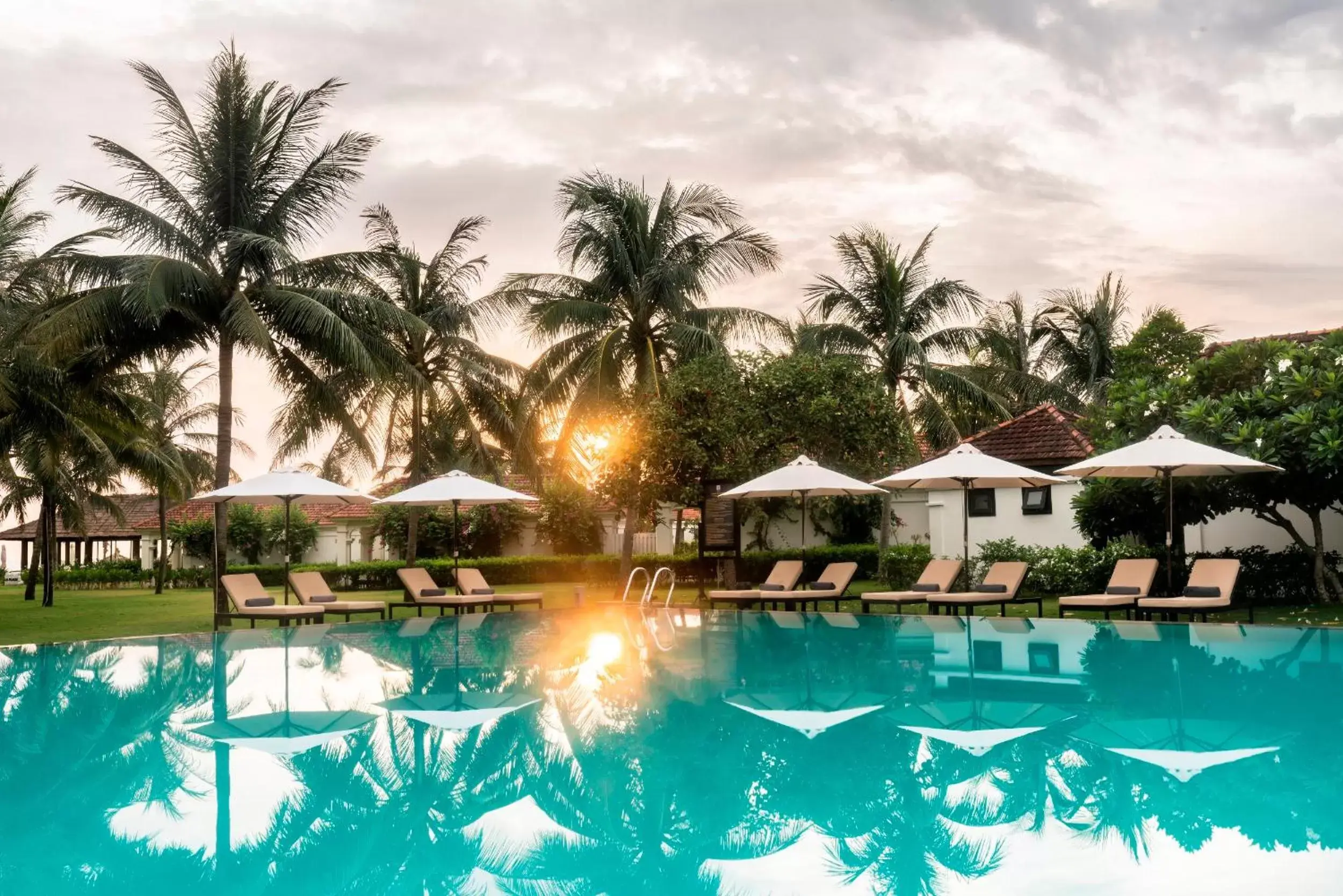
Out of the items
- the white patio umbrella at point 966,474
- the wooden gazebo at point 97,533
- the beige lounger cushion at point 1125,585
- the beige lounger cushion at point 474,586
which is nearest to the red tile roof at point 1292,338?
the white patio umbrella at point 966,474

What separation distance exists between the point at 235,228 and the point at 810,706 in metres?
15.5

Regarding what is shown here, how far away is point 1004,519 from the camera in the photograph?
86.8ft

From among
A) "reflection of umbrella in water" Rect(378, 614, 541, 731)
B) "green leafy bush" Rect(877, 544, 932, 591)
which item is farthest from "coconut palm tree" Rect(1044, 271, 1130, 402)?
"reflection of umbrella in water" Rect(378, 614, 541, 731)

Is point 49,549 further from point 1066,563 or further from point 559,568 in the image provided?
point 1066,563

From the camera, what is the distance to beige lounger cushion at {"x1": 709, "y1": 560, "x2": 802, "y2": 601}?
62.7 feet

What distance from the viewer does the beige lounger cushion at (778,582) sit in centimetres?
1911

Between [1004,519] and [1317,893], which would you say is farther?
[1004,519]

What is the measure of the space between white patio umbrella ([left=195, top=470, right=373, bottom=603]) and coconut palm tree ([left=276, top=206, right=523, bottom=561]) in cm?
722

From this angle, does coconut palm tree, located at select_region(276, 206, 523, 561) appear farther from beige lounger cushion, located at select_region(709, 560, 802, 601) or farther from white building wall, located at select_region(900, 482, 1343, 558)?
white building wall, located at select_region(900, 482, 1343, 558)

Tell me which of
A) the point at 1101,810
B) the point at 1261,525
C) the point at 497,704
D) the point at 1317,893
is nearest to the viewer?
the point at 1317,893

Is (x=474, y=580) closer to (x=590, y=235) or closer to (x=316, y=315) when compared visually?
(x=316, y=315)

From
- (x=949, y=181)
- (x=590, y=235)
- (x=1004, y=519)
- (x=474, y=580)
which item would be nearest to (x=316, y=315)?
(x=474, y=580)

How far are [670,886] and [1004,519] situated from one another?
2271cm

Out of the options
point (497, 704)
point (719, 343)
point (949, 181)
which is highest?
point (949, 181)
